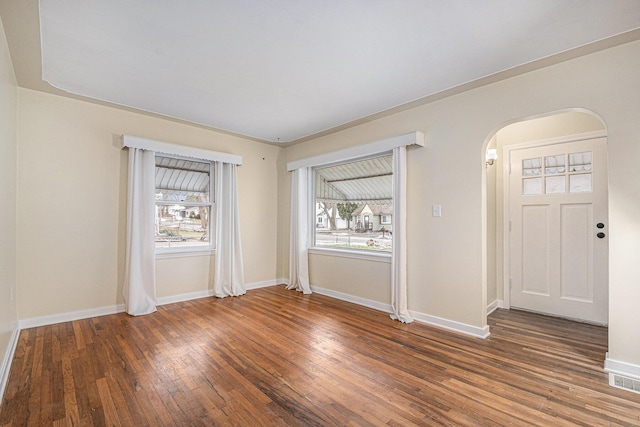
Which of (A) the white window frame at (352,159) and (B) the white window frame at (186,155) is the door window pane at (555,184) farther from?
(B) the white window frame at (186,155)

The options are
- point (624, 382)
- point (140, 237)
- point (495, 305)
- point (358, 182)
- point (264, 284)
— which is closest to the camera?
point (624, 382)

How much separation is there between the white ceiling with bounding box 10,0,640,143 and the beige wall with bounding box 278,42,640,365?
285 millimetres

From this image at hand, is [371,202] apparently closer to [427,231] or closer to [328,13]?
[427,231]

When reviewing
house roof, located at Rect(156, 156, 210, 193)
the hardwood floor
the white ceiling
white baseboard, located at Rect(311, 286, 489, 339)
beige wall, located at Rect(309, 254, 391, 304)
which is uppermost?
the white ceiling

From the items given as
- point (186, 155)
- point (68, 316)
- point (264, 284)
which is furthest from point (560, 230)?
point (68, 316)

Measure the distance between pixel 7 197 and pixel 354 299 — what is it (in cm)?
390

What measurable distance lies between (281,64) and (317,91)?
0.65 m

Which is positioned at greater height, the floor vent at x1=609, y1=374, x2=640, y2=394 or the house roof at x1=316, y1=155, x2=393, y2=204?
the house roof at x1=316, y1=155, x2=393, y2=204

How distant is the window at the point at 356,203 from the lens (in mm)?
4316

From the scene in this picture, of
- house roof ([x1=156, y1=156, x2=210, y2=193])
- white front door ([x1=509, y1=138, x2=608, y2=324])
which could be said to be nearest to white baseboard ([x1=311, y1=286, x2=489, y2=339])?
white front door ([x1=509, y1=138, x2=608, y2=324])

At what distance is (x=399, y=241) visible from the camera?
12.1 ft

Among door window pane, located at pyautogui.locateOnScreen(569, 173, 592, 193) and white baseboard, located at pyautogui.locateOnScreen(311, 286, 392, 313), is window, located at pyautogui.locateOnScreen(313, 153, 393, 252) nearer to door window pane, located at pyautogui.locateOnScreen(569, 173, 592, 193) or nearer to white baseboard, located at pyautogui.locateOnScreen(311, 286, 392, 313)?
white baseboard, located at pyautogui.locateOnScreen(311, 286, 392, 313)

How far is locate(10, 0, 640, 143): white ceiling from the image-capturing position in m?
2.00

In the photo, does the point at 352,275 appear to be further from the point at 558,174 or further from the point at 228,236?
the point at 558,174
